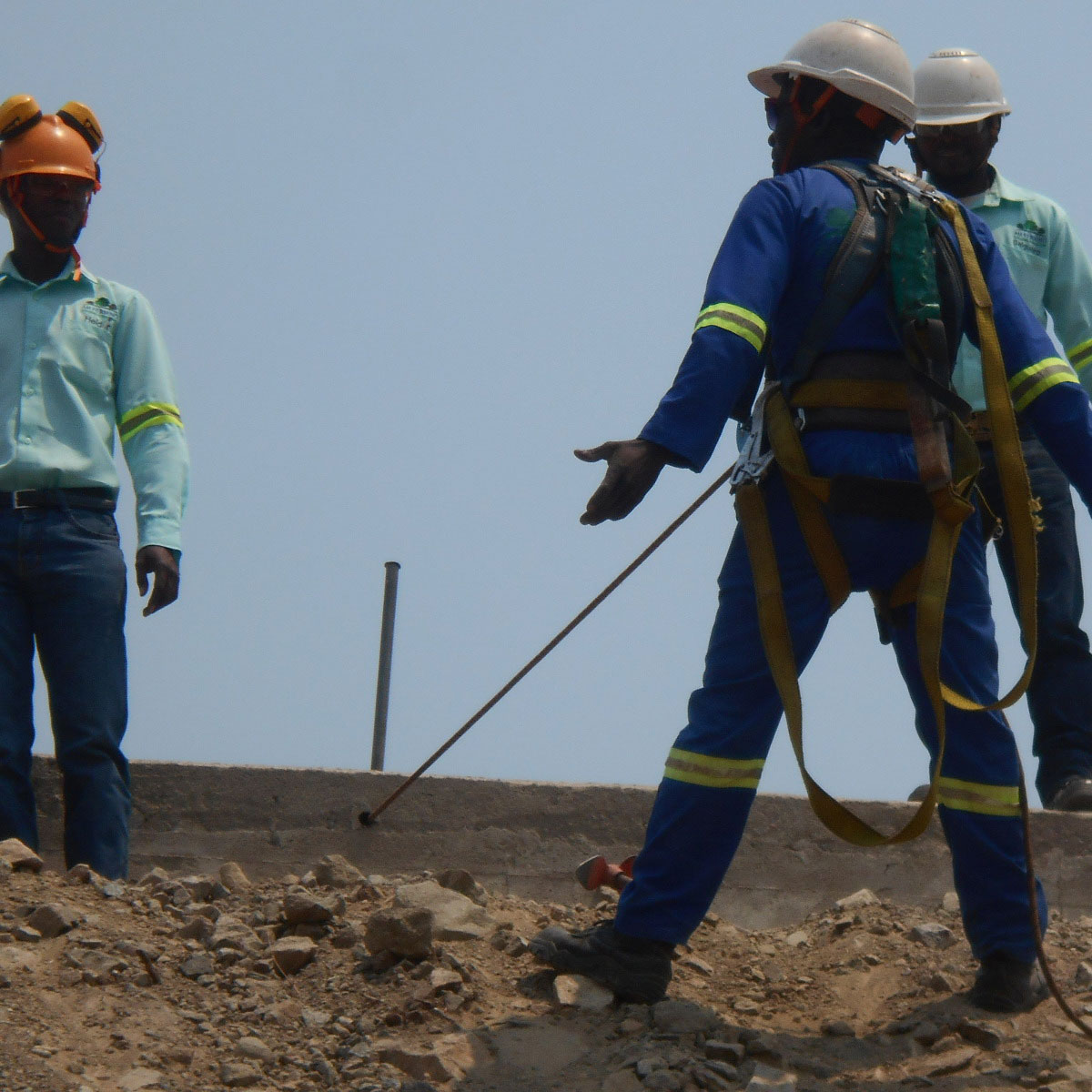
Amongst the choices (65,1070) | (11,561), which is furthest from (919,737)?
(11,561)

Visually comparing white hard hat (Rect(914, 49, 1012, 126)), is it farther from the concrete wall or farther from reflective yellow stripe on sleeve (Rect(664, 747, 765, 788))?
reflective yellow stripe on sleeve (Rect(664, 747, 765, 788))

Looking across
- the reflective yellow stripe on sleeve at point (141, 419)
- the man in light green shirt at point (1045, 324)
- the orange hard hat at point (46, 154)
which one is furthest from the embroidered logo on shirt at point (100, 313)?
the man in light green shirt at point (1045, 324)

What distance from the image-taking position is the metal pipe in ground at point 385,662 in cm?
582

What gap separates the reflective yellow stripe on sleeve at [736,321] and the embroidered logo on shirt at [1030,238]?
2155 mm

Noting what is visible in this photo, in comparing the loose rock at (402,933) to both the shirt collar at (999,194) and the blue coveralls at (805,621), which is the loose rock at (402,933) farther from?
the shirt collar at (999,194)

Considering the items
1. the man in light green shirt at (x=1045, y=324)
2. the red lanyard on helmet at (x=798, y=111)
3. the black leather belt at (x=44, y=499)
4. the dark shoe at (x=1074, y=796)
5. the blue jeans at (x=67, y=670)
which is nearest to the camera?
the red lanyard on helmet at (x=798, y=111)

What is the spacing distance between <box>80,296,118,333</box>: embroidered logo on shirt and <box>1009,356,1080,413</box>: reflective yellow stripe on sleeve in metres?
2.57

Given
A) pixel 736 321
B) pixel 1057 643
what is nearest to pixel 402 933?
pixel 736 321

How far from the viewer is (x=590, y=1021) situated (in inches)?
156

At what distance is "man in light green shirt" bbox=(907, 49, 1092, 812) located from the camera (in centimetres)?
559

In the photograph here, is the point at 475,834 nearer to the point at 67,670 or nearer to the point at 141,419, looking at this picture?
the point at 67,670

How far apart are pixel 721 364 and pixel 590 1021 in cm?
145

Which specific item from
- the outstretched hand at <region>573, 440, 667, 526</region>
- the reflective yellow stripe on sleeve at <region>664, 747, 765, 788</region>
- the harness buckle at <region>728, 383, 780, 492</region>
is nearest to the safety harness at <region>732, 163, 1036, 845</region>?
the harness buckle at <region>728, 383, 780, 492</region>

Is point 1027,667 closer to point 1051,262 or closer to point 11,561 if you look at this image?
point 1051,262
